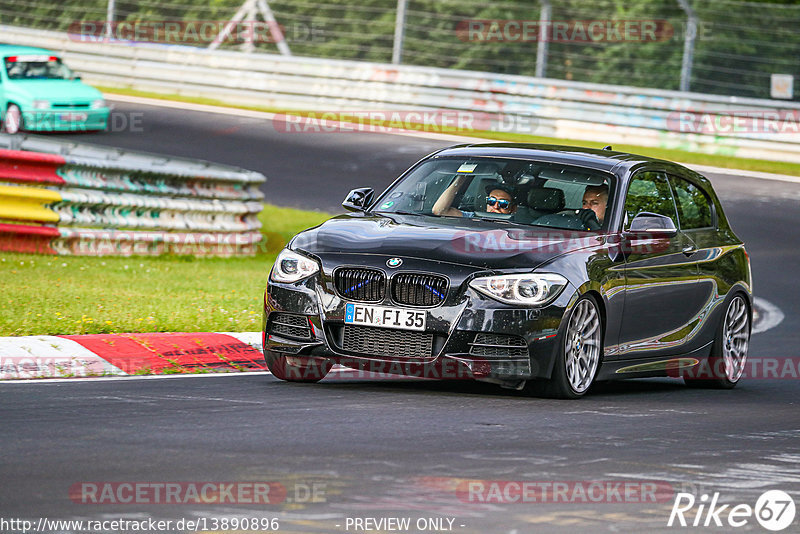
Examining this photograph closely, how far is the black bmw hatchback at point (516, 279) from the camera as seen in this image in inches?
340

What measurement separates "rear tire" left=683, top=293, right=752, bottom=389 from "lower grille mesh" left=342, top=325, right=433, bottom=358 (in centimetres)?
304

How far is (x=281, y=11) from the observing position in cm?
3080

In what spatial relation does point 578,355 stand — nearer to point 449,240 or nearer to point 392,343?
point 449,240

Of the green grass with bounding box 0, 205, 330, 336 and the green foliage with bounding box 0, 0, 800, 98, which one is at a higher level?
the green foliage with bounding box 0, 0, 800, 98

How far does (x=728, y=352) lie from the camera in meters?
11.1

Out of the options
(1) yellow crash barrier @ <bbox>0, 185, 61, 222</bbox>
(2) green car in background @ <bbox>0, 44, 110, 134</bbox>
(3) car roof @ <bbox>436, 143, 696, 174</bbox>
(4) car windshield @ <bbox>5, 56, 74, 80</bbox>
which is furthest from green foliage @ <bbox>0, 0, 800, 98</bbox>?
(3) car roof @ <bbox>436, 143, 696, 174</bbox>

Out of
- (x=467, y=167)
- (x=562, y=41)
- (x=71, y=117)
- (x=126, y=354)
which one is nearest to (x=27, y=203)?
(x=126, y=354)

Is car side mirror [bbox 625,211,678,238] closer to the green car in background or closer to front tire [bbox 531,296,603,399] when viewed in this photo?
front tire [bbox 531,296,603,399]

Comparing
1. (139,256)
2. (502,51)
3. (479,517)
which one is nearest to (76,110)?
(502,51)

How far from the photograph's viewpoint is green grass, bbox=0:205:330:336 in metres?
11.1

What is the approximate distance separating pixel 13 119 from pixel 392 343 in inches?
730

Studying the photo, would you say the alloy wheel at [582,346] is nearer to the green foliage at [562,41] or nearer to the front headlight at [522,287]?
the front headlight at [522,287]

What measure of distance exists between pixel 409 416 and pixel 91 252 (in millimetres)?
7975

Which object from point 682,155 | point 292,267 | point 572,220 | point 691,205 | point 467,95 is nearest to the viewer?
point 292,267
